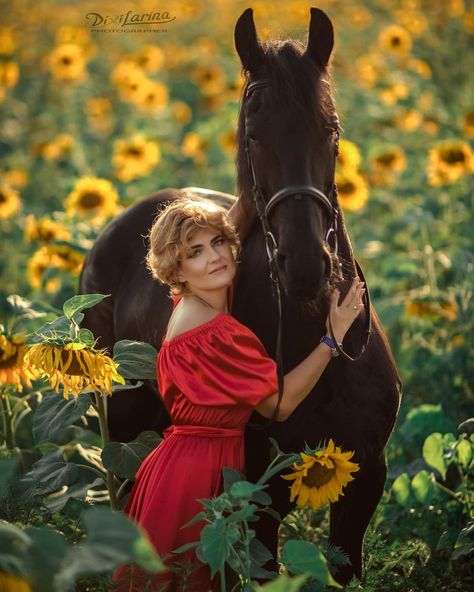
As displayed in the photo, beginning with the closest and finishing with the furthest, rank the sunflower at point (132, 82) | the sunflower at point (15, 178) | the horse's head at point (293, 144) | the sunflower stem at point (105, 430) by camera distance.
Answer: the horse's head at point (293, 144)
the sunflower stem at point (105, 430)
the sunflower at point (15, 178)
the sunflower at point (132, 82)

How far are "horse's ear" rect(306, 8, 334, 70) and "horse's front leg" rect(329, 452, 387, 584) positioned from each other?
1.37 m

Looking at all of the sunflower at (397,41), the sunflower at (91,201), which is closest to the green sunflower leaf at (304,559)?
the sunflower at (91,201)

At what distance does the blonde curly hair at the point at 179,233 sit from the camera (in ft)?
9.05

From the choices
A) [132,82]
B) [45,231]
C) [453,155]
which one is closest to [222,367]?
[45,231]

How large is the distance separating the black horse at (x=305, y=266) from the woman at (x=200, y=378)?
101mm

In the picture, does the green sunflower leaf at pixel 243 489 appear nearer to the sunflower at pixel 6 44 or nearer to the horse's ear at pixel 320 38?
the horse's ear at pixel 320 38

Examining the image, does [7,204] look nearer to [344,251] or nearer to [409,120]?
[344,251]

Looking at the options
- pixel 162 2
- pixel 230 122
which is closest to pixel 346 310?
pixel 230 122

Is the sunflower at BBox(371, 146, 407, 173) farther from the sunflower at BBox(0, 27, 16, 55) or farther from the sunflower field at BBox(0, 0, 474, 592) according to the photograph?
the sunflower at BBox(0, 27, 16, 55)

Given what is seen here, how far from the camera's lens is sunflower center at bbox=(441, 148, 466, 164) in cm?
618

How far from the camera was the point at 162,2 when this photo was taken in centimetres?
1313

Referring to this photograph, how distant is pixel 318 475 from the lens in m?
2.66

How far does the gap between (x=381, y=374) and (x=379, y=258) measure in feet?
14.0

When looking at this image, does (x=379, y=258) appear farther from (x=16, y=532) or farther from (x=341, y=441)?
(x=16, y=532)
